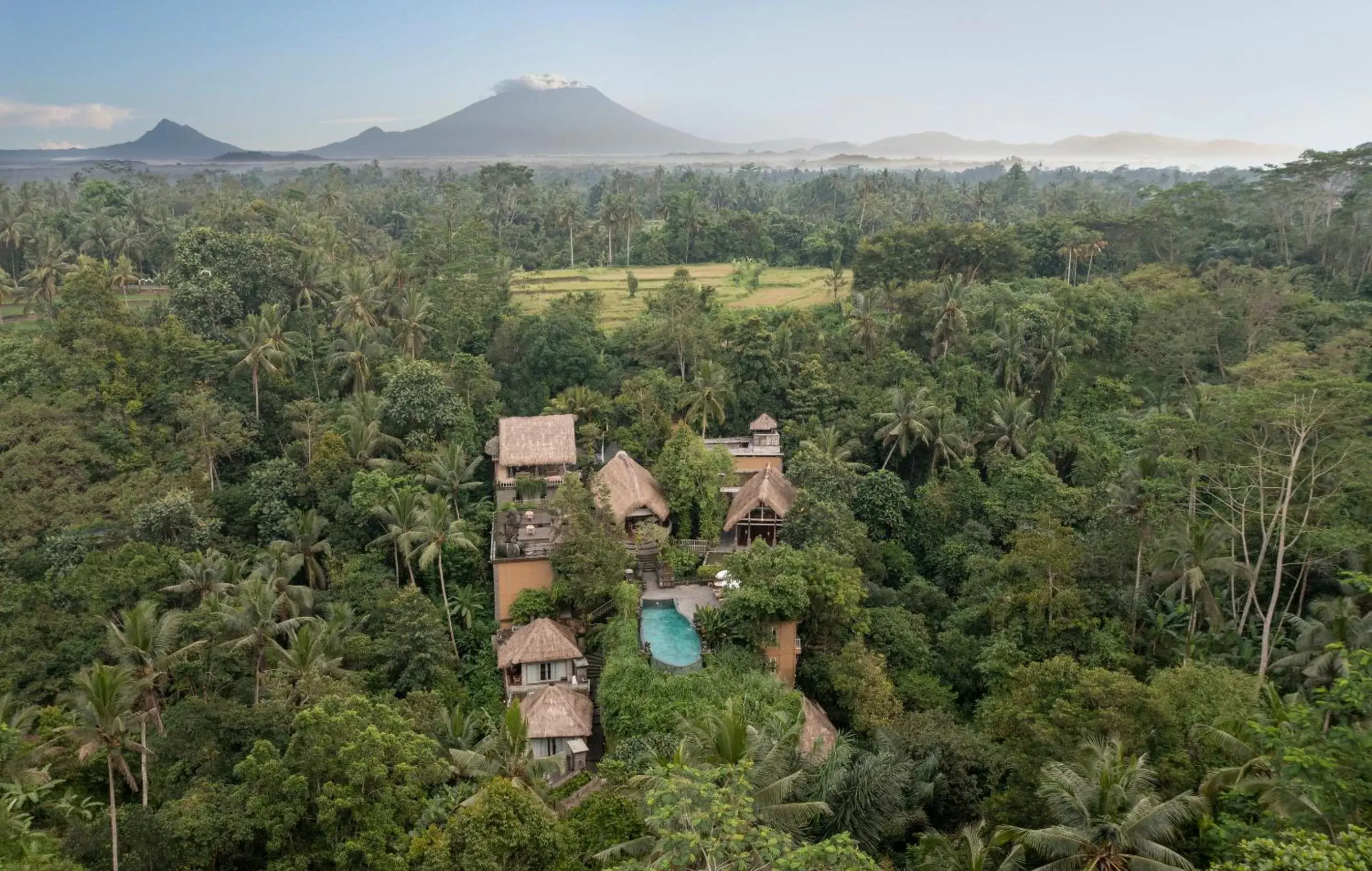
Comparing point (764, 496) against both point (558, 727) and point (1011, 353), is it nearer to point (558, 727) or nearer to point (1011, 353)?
point (558, 727)

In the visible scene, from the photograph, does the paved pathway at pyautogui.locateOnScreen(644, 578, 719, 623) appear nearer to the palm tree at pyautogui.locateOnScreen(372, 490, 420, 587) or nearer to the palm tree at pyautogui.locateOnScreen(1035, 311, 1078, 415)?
the palm tree at pyautogui.locateOnScreen(372, 490, 420, 587)

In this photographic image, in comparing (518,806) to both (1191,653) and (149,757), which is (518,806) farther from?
(1191,653)

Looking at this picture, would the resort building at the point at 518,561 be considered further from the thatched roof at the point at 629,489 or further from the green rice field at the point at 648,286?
the green rice field at the point at 648,286

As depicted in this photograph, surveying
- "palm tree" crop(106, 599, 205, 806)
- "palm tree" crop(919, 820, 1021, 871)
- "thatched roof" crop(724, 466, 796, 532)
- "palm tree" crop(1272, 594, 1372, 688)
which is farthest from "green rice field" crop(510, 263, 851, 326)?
"palm tree" crop(919, 820, 1021, 871)

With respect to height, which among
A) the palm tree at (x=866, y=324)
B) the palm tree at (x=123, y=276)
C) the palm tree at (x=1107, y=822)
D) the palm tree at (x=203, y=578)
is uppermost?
the palm tree at (x=123, y=276)

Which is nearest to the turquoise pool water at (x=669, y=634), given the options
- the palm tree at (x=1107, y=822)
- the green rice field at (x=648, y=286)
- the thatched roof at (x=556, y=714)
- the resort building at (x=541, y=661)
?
the resort building at (x=541, y=661)
